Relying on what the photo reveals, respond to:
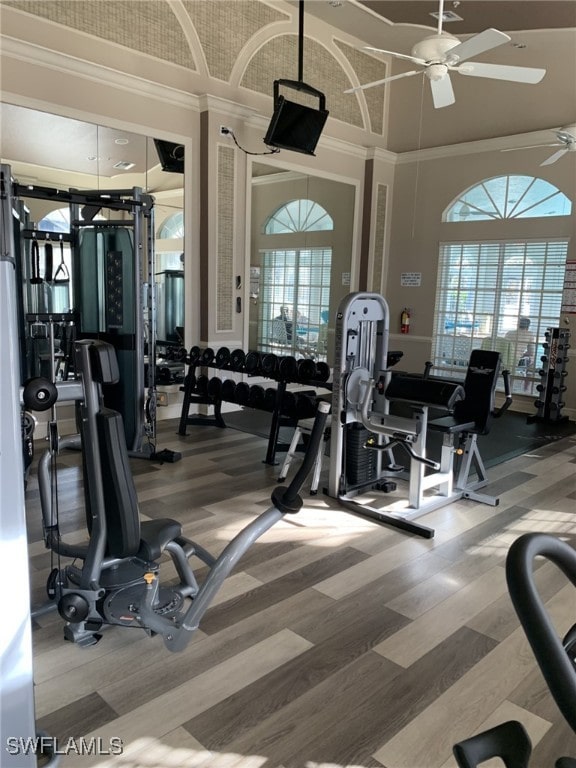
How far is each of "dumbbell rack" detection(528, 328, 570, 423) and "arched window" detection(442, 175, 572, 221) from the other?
1.42m

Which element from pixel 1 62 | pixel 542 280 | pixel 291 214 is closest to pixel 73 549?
pixel 1 62

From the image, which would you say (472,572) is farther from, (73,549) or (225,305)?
(225,305)

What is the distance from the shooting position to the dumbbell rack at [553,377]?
6.23m

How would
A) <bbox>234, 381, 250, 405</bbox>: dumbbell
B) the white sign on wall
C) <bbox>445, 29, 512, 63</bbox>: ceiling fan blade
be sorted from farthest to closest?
the white sign on wall < <bbox>234, 381, 250, 405</bbox>: dumbbell < <bbox>445, 29, 512, 63</bbox>: ceiling fan blade

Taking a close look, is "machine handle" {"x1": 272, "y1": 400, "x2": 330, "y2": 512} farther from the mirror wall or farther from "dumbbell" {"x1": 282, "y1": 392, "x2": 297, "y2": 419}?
the mirror wall

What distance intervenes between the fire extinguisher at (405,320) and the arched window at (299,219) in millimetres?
1536

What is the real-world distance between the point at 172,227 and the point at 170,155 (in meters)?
0.67

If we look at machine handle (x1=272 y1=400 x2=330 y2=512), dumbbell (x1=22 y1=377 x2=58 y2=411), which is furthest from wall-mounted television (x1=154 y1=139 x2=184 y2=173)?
machine handle (x1=272 y1=400 x2=330 y2=512)

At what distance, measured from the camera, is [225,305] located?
6.09 meters

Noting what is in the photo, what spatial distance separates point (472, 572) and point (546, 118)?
566 cm

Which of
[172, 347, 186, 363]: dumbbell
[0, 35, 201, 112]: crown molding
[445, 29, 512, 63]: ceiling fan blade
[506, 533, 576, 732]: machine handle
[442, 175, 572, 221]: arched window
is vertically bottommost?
[172, 347, 186, 363]: dumbbell

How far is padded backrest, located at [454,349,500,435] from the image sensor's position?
394cm

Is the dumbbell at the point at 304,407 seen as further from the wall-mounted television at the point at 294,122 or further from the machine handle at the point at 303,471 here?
the wall-mounted television at the point at 294,122

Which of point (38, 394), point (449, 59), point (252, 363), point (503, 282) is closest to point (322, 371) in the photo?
point (252, 363)
